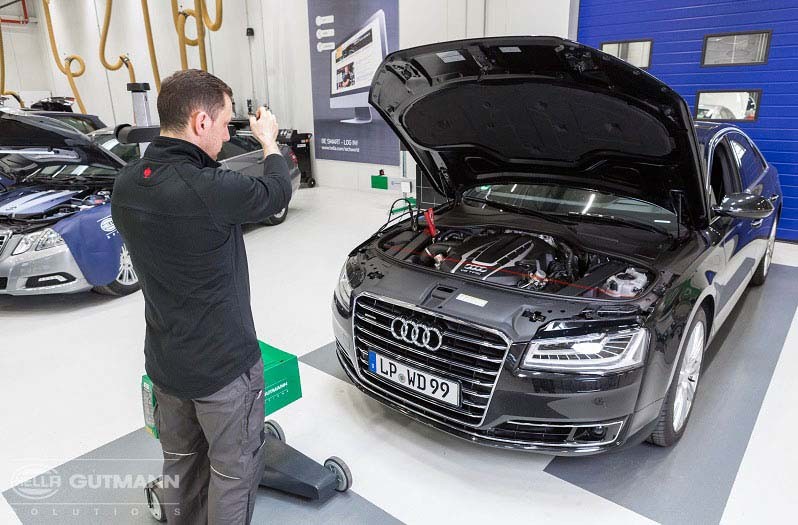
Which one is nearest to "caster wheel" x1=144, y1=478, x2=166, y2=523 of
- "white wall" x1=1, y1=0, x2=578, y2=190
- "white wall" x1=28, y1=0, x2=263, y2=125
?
"white wall" x1=1, y1=0, x2=578, y2=190

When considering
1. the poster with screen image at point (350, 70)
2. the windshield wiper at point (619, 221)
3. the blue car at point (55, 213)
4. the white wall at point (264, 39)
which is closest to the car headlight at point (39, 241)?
the blue car at point (55, 213)

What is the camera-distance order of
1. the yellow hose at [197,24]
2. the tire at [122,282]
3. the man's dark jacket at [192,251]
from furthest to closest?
1. the yellow hose at [197,24]
2. the tire at [122,282]
3. the man's dark jacket at [192,251]

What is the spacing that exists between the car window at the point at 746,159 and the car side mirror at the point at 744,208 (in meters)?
0.66

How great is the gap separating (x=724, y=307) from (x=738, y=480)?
837 millimetres

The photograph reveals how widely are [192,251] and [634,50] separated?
5.52 metres

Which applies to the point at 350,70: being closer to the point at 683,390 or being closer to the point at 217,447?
the point at 683,390

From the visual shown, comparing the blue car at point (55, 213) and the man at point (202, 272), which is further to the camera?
the blue car at point (55, 213)

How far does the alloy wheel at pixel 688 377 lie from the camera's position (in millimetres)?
2010

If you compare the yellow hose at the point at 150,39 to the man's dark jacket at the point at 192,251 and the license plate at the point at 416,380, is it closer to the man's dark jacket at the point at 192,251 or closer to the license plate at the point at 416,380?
the license plate at the point at 416,380

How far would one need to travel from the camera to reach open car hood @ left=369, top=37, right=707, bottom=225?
5.94 feet

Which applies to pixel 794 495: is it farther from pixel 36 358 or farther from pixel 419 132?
pixel 36 358

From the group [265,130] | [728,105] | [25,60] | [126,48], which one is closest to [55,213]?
[265,130]

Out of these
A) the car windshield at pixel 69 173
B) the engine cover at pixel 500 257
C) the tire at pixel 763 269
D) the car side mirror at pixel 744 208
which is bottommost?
the tire at pixel 763 269

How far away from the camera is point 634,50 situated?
5.45 meters
